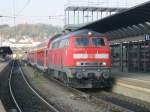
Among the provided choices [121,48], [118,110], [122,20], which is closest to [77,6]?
[121,48]

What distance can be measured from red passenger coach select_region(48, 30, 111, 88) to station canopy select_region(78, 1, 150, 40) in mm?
2397

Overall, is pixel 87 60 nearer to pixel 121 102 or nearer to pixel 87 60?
pixel 87 60

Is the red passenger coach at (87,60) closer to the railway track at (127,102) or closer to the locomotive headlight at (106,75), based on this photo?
the locomotive headlight at (106,75)

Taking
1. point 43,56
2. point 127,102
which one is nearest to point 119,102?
point 127,102

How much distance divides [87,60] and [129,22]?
19.9ft

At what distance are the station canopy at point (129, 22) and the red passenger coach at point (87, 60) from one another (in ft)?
7.86

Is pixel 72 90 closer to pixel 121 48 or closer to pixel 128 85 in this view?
pixel 128 85

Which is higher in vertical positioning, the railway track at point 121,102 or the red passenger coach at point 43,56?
the red passenger coach at point 43,56

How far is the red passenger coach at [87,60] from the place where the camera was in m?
20.8

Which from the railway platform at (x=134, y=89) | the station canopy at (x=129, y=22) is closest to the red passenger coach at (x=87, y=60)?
the railway platform at (x=134, y=89)

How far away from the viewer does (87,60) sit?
20984mm

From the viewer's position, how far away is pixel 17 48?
629 feet

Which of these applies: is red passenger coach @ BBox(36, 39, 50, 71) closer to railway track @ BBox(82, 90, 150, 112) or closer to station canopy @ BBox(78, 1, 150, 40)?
station canopy @ BBox(78, 1, 150, 40)

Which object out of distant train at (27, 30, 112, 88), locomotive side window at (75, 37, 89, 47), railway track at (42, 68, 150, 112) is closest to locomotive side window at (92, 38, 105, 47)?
distant train at (27, 30, 112, 88)
